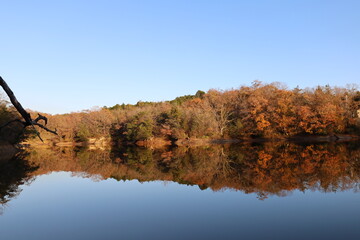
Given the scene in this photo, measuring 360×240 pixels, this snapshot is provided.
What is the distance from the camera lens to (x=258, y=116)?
4447 cm

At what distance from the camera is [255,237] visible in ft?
22.3

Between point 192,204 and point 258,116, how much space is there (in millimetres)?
36560

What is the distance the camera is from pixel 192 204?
1045 cm

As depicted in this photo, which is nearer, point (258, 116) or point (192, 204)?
point (192, 204)

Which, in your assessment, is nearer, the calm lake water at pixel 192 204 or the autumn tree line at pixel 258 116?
the calm lake water at pixel 192 204

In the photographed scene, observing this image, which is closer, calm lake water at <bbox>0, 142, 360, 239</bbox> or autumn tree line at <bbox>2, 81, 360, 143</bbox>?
calm lake water at <bbox>0, 142, 360, 239</bbox>

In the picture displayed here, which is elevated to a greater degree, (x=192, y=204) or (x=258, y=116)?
(x=258, y=116)

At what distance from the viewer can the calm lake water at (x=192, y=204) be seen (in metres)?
7.56

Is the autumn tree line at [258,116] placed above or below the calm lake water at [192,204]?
above

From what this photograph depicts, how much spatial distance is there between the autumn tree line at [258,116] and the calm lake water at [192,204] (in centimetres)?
2827

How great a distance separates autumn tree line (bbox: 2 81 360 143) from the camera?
1724 inches

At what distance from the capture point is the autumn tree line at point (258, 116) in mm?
43781

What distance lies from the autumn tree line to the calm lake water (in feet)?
92.8

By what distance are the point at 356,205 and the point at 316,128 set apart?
128ft
